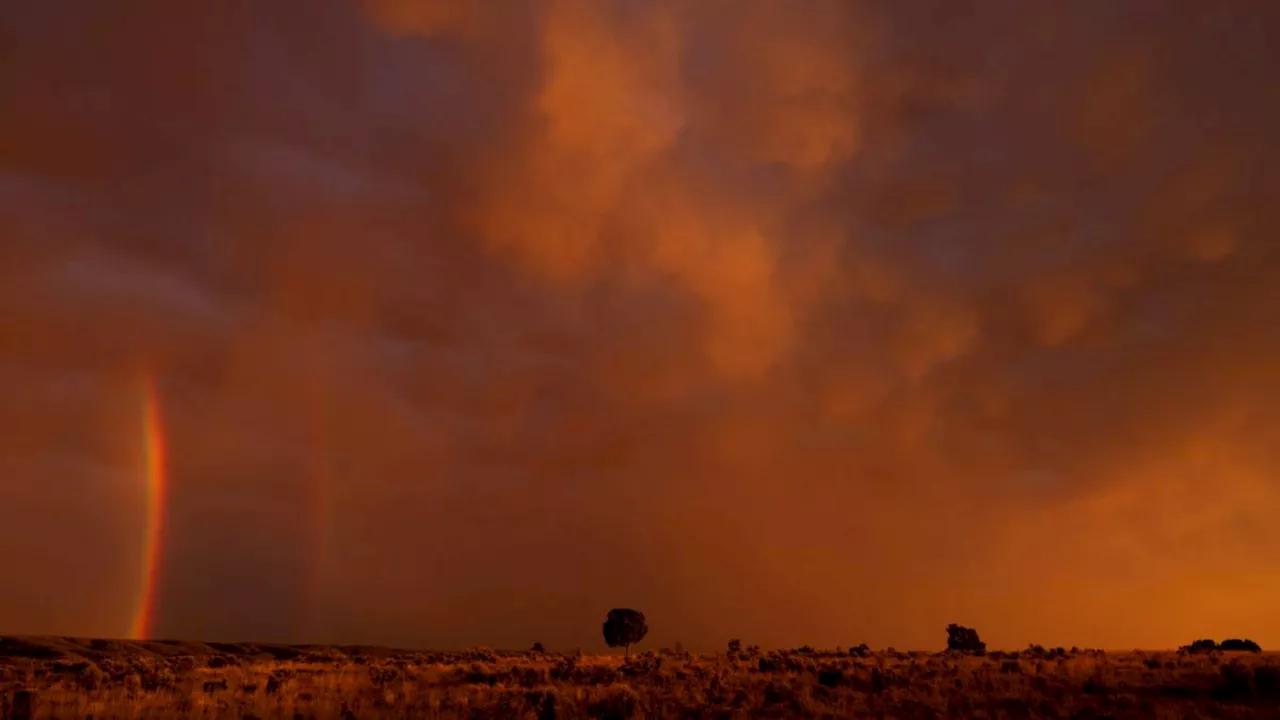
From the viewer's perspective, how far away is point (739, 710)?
25828 mm

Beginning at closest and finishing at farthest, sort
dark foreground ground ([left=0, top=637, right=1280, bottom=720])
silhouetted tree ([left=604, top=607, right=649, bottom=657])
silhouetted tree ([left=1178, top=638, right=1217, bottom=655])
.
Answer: dark foreground ground ([left=0, top=637, right=1280, bottom=720]) < silhouetted tree ([left=1178, top=638, right=1217, bottom=655]) < silhouetted tree ([left=604, top=607, right=649, bottom=657])

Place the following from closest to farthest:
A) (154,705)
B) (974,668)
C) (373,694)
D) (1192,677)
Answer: (154,705) → (373,694) → (1192,677) → (974,668)

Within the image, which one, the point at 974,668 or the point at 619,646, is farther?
the point at 619,646

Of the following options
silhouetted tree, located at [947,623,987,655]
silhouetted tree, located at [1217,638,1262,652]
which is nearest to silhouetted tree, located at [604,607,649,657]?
silhouetted tree, located at [947,623,987,655]

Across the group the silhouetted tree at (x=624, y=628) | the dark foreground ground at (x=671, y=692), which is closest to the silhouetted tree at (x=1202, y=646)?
the dark foreground ground at (x=671, y=692)

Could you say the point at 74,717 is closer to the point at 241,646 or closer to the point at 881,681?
the point at 881,681

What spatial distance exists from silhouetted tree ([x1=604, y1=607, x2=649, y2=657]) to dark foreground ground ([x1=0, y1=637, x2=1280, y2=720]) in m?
62.6

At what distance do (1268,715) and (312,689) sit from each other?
30.7m

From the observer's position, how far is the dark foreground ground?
2586cm

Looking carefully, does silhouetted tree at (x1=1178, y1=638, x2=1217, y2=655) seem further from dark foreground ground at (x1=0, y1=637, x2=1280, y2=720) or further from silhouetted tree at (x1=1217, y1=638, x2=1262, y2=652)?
dark foreground ground at (x1=0, y1=637, x2=1280, y2=720)

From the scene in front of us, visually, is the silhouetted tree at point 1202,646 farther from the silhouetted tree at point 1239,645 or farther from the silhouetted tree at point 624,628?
the silhouetted tree at point 624,628

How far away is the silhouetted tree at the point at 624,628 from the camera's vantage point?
102 m

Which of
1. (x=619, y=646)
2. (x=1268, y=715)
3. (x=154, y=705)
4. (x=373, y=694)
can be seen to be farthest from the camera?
(x=619, y=646)

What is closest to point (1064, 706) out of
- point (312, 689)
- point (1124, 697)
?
point (1124, 697)
